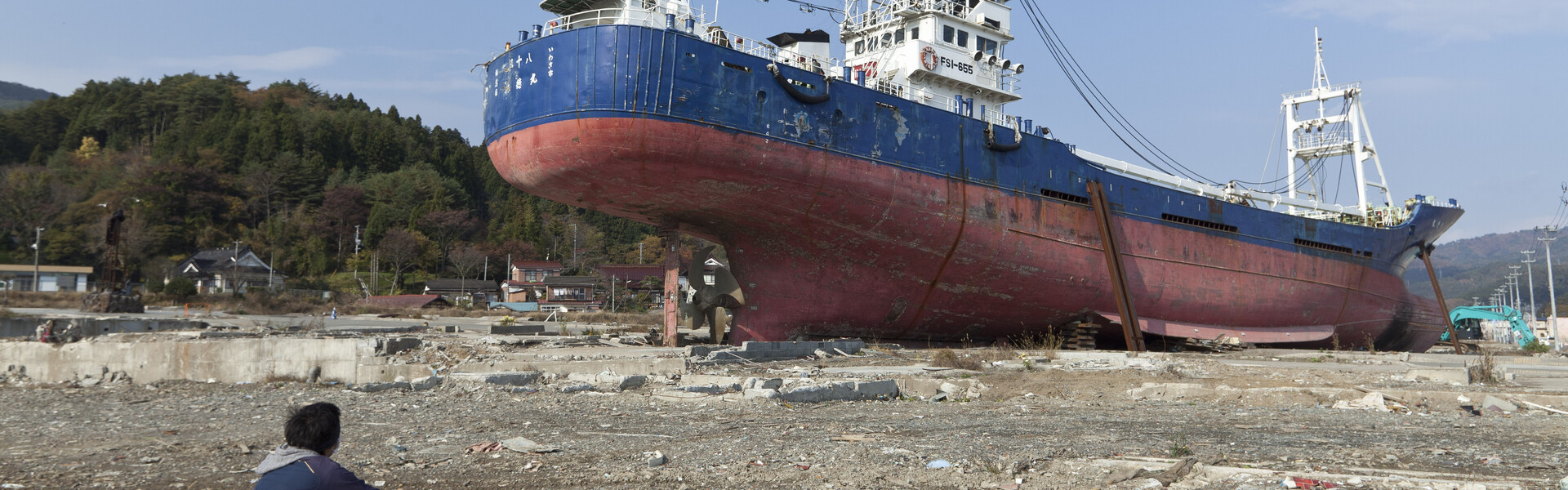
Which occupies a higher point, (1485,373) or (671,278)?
(671,278)

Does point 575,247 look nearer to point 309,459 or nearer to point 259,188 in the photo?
point 259,188

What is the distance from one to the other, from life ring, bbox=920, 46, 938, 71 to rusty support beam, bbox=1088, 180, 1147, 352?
441 centimetres

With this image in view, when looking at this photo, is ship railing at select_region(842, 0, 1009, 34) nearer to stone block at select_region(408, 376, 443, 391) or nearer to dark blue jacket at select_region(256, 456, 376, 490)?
stone block at select_region(408, 376, 443, 391)

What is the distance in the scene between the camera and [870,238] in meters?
16.0

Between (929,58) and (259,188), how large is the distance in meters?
53.0

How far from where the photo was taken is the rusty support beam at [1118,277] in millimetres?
18344

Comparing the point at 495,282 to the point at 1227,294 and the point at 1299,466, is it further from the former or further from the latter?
the point at 1299,466

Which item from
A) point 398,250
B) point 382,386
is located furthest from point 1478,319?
point 398,250

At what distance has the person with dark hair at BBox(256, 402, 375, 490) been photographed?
2883 millimetres

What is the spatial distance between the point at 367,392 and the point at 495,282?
48786mm

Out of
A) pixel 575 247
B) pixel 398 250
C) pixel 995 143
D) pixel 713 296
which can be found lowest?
pixel 713 296

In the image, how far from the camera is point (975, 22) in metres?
19.2

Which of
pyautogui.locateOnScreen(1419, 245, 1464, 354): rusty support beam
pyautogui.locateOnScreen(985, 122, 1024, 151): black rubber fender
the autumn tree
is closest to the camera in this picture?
pyautogui.locateOnScreen(985, 122, 1024, 151): black rubber fender

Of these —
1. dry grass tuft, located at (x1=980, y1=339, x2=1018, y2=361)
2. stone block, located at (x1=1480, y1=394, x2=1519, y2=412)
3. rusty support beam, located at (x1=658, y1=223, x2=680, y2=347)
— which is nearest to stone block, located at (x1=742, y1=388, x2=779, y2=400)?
dry grass tuft, located at (x1=980, y1=339, x2=1018, y2=361)
